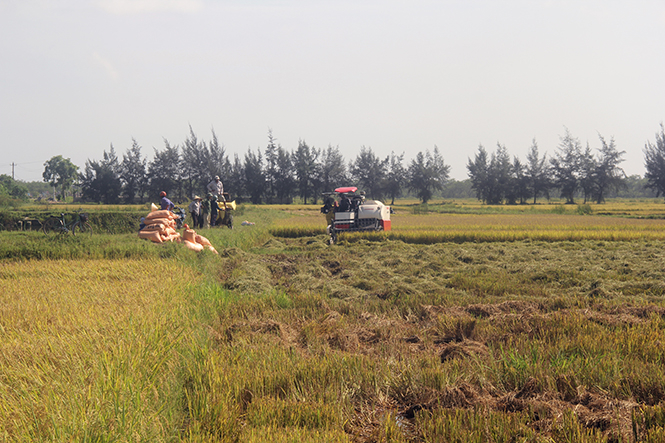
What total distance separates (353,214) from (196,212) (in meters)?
5.53

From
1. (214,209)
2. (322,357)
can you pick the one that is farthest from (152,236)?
(322,357)

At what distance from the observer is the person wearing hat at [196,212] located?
1430 cm

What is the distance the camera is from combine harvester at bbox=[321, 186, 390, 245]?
13898mm

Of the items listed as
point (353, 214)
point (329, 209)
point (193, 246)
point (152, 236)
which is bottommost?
point (193, 246)

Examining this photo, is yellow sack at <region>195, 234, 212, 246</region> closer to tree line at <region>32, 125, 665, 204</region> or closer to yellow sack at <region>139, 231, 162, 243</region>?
yellow sack at <region>139, 231, 162, 243</region>

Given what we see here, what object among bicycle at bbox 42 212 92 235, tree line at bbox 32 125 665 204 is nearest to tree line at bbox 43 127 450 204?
tree line at bbox 32 125 665 204

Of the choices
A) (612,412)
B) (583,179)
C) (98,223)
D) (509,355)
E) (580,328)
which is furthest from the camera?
(583,179)

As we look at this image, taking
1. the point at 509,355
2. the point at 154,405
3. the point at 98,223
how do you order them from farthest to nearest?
the point at 98,223 < the point at 509,355 < the point at 154,405

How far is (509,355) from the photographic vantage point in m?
3.94

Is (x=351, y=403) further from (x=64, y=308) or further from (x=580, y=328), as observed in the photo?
(x=64, y=308)

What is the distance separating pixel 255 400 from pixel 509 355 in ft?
7.97

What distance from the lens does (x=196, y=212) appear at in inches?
572

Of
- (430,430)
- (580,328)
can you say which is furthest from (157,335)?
(580,328)

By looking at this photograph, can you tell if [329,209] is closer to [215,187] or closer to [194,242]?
[215,187]
